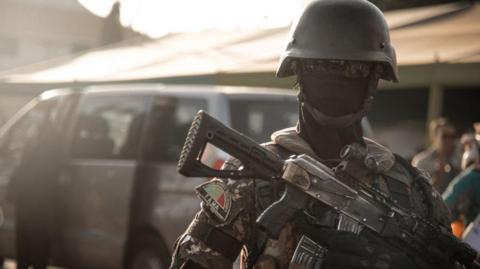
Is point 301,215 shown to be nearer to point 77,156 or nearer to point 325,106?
point 325,106

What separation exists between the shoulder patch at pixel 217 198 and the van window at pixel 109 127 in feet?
18.2

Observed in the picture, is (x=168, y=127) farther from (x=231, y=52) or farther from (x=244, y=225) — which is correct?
(x=231, y=52)

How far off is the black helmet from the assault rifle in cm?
27

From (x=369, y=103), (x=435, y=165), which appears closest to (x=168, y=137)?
(x=435, y=165)

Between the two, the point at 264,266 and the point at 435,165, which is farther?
the point at 435,165

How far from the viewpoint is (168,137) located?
26.8ft

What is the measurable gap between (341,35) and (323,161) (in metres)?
0.33

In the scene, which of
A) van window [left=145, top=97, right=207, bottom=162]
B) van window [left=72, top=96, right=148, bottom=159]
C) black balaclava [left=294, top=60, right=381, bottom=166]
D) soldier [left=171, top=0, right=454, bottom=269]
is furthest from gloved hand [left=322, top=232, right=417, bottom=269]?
van window [left=72, top=96, right=148, bottom=159]

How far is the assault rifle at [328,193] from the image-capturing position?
272 centimetres

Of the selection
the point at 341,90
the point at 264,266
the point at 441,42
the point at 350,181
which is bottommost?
the point at 441,42

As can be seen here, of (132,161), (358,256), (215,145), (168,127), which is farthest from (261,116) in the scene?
(358,256)

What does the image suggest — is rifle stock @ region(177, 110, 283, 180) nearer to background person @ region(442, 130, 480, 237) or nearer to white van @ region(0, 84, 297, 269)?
background person @ region(442, 130, 480, 237)

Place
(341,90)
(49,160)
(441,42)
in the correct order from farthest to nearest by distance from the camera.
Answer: (441,42) < (49,160) < (341,90)

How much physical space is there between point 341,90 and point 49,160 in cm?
627
